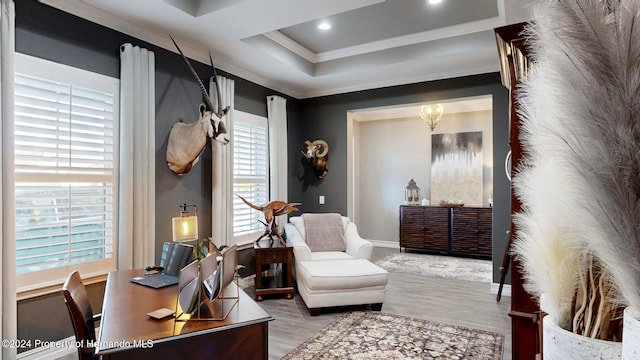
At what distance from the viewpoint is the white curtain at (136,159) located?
9.57ft

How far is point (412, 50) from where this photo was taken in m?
4.09

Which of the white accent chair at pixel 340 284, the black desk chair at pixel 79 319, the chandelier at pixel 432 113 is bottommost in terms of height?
the white accent chair at pixel 340 284

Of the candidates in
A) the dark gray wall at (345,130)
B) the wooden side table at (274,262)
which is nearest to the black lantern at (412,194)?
the dark gray wall at (345,130)

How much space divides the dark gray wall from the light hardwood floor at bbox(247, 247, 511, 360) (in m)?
0.54

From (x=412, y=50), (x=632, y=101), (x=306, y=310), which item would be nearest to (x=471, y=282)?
(x=306, y=310)

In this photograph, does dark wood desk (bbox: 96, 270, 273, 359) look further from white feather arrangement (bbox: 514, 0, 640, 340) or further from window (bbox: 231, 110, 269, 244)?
window (bbox: 231, 110, 269, 244)

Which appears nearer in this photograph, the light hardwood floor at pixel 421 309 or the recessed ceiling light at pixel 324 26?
the light hardwood floor at pixel 421 309

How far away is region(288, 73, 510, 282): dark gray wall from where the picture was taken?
4188mm

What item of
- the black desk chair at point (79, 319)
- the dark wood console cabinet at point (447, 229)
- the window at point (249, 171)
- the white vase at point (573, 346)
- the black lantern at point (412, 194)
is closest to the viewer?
the white vase at point (573, 346)

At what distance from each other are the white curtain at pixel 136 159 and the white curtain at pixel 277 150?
1.85 metres

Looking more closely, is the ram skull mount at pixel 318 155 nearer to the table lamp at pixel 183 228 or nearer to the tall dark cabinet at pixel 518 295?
the table lamp at pixel 183 228

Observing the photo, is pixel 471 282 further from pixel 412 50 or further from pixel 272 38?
pixel 272 38

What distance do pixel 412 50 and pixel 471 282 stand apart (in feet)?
10.2

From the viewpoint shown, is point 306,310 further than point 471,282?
No
